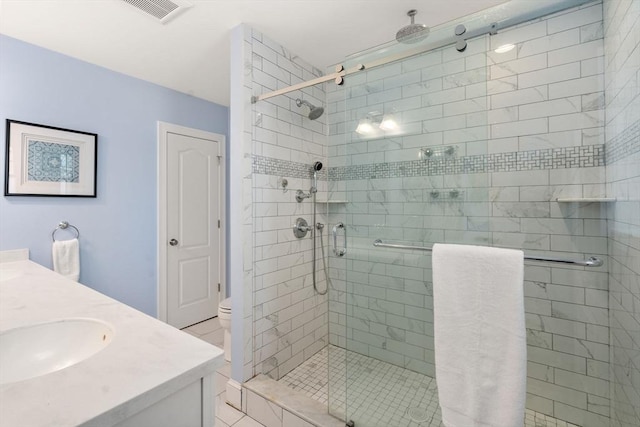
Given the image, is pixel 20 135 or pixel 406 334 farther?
pixel 20 135

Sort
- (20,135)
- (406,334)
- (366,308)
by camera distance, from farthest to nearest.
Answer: (20,135)
(366,308)
(406,334)

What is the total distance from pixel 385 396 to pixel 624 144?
1752mm

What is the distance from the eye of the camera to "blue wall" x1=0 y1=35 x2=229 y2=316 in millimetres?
2070

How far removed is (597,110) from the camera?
5.21ft

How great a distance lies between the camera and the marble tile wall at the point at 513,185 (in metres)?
1.61

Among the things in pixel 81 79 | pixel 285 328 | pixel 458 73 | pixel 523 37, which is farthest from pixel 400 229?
pixel 81 79

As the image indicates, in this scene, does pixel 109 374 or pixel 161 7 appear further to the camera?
pixel 161 7

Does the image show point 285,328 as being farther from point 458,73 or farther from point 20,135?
point 20,135

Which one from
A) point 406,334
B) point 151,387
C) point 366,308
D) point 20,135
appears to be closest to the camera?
point 151,387

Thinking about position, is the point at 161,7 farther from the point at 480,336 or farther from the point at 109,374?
the point at 480,336

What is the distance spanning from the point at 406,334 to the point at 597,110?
5.42ft

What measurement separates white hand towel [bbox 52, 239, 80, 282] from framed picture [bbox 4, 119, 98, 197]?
1.27 feet

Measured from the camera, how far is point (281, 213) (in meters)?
2.23

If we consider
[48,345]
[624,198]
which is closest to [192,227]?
[48,345]
